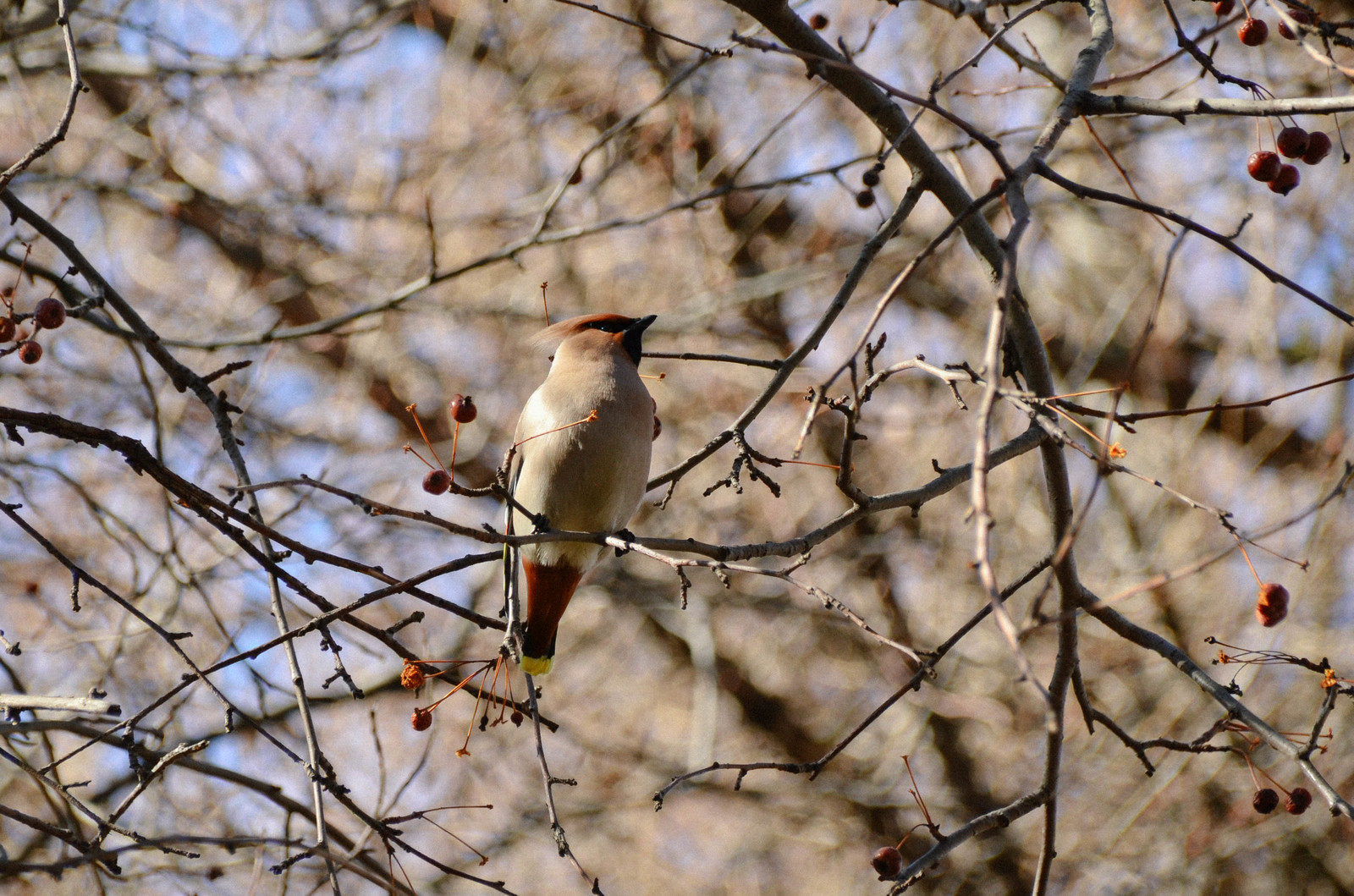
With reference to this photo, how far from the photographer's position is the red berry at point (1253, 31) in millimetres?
2997

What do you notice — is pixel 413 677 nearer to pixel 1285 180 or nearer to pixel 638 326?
pixel 638 326

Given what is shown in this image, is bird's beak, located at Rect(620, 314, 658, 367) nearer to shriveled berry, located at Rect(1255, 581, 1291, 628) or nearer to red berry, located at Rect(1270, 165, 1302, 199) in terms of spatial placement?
red berry, located at Rect(1270, 165, 1302, 199)

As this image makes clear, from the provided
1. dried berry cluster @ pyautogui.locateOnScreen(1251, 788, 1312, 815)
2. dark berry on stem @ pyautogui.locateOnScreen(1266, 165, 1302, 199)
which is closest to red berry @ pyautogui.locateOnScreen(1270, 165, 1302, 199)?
dark berry on stem @ pyautogui.locateOnScreen(1266, 165, 1302, 199)

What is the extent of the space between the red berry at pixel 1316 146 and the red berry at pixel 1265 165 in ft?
0.21

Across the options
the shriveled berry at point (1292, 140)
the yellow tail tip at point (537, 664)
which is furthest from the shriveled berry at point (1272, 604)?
the yellow tail tip at point (537, 664)

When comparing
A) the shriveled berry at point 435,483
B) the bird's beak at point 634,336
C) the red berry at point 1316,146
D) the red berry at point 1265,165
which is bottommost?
the shriveled berry at point 435,483

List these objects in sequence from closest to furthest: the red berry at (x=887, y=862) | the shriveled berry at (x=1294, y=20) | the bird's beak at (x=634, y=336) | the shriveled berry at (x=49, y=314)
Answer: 1. the shriveled berry at (x=1294, y=20)
2. the red berry at (x=887, y=862)
3. the shriveled berry at (x=49, y=314)
4. the bird's beak at (x=634, y=336)

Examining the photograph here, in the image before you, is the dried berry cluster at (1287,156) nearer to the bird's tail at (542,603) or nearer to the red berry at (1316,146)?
the red berry at (1316,146)

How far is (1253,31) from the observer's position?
3.02m

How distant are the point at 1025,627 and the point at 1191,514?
6.46 m

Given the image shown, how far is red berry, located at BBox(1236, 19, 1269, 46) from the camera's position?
2997mm

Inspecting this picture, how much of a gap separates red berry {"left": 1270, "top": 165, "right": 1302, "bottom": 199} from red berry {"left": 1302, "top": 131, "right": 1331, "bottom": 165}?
59mm

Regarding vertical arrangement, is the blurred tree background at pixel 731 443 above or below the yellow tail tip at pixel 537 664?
above

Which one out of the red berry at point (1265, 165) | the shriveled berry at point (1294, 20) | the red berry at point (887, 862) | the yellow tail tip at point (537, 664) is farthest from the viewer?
the yellow tail tip at point (537, 664)
